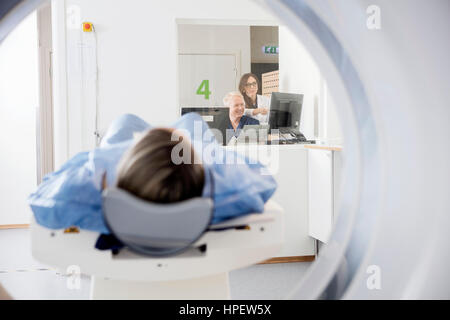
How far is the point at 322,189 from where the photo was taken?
262cm

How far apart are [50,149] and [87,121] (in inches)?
61.2

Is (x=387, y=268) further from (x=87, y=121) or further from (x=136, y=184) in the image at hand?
(x=87, y=121)

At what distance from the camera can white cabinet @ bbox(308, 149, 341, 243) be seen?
2.51 metres

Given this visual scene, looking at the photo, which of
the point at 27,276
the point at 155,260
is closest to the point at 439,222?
the point at 155,260

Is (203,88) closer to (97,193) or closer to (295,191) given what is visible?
(295,191)

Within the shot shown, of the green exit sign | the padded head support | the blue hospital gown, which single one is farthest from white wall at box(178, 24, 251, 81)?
the padded head support

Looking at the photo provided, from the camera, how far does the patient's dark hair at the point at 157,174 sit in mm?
939

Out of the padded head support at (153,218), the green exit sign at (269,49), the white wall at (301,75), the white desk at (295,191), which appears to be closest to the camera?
the padded head support at (153,218)

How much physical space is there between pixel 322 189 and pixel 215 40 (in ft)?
12.3

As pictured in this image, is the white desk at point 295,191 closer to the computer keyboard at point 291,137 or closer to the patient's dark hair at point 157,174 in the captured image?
the computer keyboard at point 291,137

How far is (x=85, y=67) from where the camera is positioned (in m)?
2.89

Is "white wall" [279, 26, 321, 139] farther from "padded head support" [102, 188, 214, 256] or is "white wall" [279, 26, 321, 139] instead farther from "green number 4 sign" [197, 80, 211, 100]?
"green number 4 sign" [197, 80, 211, 100]

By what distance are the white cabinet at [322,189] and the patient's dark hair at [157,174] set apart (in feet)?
5.27

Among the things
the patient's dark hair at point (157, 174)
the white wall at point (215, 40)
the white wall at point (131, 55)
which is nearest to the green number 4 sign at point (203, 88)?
the white wall at point (215, 40)
